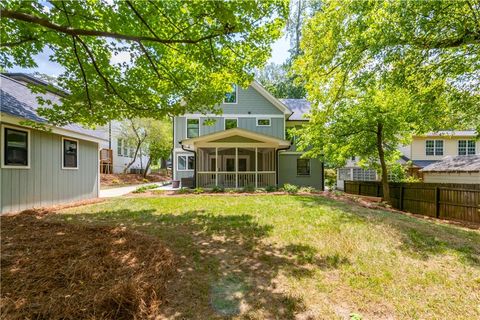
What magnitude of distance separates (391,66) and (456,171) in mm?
11324

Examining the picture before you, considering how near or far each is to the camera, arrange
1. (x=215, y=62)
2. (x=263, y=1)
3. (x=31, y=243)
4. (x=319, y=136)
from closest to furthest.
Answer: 1. (x=31, y=243)
2. (x=263, y=1)
3. (x=215, y=62)
4. (x=319, y=136)

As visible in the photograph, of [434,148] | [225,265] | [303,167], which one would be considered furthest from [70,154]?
[434,148]

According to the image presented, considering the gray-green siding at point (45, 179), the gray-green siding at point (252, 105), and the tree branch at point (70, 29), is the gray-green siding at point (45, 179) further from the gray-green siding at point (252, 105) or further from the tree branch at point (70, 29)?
the gray-green siding at point (252, 105)

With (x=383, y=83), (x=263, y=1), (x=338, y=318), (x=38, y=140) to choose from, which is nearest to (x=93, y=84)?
(x=38, y=140)

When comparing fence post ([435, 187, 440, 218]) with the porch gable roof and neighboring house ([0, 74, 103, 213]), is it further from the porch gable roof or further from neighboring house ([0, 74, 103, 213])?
neighboring house ([0, 74, 103, 213])

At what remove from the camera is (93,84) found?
6.86 m

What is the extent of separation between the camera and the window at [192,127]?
58.4 ft

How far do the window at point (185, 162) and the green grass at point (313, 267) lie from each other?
37.8 feet

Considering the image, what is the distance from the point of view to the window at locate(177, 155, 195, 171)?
18164 mm

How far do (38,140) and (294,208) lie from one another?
373 inches

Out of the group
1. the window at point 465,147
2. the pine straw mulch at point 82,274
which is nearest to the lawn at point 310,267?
the pine straw mulch at point 82,274

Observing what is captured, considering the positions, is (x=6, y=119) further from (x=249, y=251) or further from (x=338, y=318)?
(x=338, y=318)

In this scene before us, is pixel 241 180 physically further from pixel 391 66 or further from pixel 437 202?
pixel 437 202

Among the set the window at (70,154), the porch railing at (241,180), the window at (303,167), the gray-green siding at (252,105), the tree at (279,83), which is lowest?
the porch railing at (241,180)
